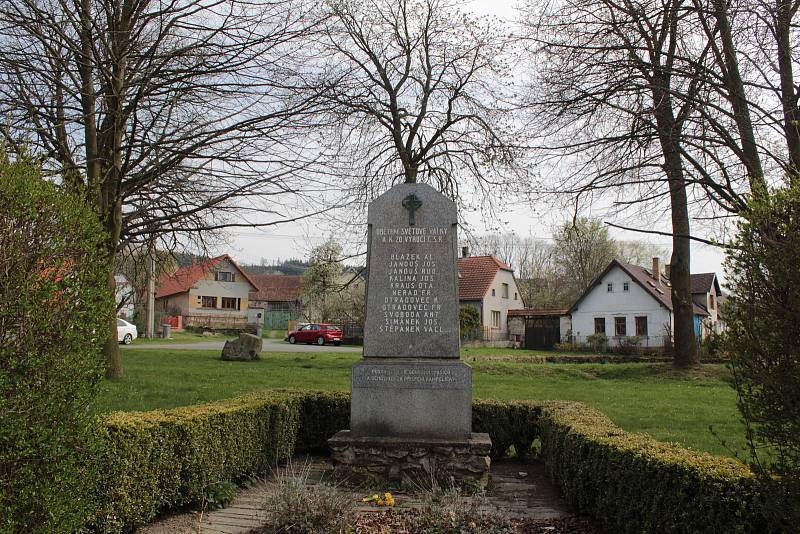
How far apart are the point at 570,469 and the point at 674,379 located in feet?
46.4

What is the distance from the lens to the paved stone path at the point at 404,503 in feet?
18.5

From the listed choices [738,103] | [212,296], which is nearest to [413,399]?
[738,103]

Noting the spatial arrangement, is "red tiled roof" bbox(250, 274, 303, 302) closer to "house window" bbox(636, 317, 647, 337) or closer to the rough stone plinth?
"house window" bbox(636, 317, 647, 337)

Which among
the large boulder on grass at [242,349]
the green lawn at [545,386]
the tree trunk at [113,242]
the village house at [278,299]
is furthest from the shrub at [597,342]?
the village house at [278,299]

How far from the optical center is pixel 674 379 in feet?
61.9

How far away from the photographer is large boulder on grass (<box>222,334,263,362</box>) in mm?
23719

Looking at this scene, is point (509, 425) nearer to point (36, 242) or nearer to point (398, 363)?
point (398, 363)

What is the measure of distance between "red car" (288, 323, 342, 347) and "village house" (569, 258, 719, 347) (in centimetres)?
1669

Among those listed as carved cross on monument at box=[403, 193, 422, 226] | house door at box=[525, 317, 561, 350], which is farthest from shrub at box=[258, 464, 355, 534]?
house door at box=[525, 317, 561, 350]

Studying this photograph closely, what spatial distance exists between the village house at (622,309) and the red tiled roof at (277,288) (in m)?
36.4

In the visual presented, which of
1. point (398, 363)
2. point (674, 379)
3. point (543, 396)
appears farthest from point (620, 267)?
point (398, 363)

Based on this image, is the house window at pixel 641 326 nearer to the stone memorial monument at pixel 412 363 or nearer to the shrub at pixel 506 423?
the shrub at pixel 506 423

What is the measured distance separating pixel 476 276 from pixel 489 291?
5.41ft

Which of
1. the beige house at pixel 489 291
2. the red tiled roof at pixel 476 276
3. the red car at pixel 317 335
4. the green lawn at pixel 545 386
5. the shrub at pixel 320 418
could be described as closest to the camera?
the shrub at pixel 320 418
